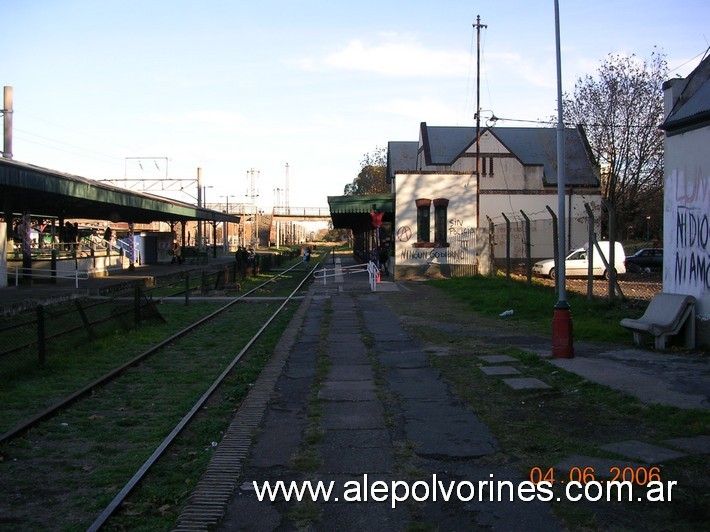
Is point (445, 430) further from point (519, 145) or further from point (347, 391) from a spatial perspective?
point (519, 145)

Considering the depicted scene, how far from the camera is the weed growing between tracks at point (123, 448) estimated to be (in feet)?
17.1

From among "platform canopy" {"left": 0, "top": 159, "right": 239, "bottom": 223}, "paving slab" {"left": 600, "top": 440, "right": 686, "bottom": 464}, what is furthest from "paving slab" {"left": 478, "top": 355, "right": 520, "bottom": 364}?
"platform canopy" {"left": 0, "top": 159, "right": 239, "bottom": 223}

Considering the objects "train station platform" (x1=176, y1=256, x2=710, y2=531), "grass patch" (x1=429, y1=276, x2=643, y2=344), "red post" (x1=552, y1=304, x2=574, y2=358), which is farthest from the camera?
"grass patch" (x1=429, y1=276, x2=643, y2=344)

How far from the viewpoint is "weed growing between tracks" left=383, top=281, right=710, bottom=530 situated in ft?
15.9

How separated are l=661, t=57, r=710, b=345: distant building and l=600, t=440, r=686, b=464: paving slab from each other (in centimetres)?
550

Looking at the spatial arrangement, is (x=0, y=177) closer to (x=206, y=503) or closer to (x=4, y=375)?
(x=4, y=375)

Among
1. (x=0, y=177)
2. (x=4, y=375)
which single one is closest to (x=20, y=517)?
(x=4, y=375)

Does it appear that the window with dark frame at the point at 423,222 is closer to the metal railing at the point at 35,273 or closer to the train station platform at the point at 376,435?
the metal railing at the point at 35,273

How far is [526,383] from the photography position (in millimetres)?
9102

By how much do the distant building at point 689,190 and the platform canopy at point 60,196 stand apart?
19982 mm

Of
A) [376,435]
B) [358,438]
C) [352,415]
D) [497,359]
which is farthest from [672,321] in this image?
[358,438]

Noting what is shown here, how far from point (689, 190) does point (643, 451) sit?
6914 millimetres

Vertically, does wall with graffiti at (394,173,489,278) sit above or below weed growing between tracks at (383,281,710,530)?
above

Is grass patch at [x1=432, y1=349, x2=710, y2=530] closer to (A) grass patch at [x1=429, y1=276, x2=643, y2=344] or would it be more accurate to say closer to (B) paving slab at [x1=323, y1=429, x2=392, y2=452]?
(B) paving slab at [x1=323, y1=429, x2=392, y2=452]
